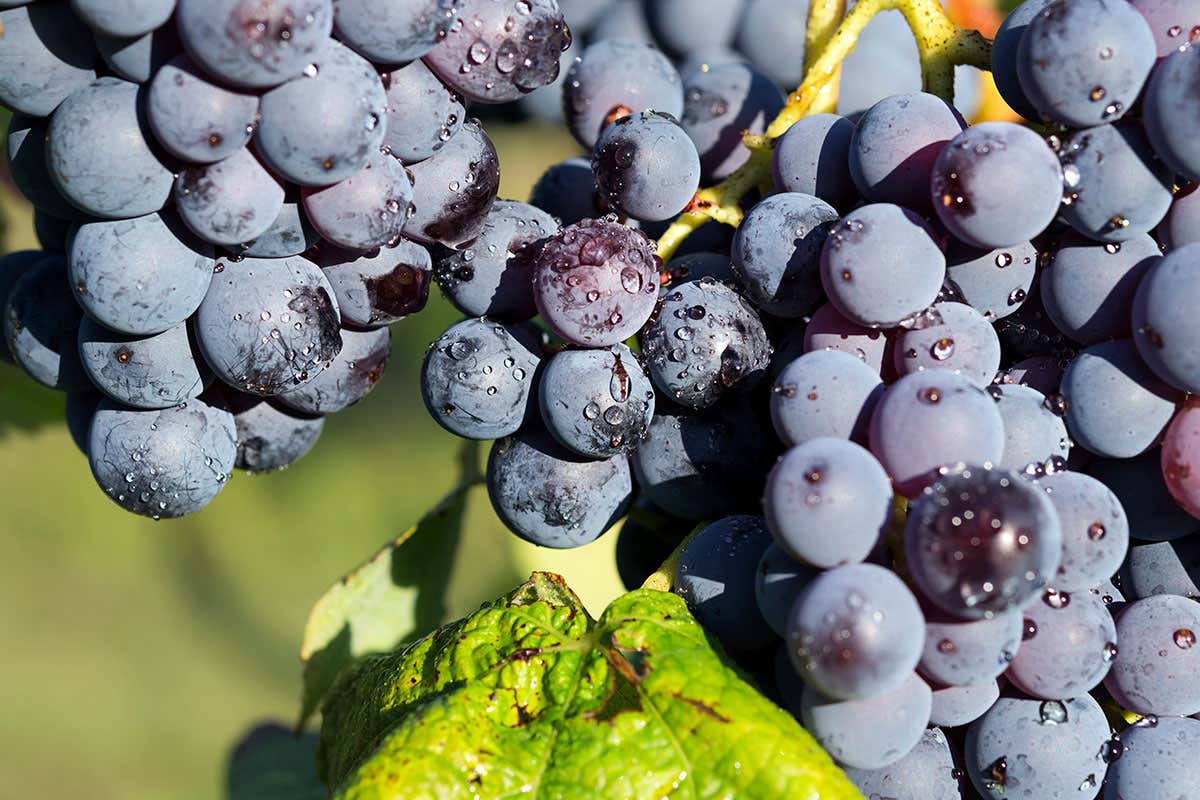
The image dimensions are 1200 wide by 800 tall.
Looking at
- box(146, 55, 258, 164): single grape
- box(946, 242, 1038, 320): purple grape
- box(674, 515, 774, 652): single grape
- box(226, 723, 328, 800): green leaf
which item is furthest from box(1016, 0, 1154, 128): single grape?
box(226, 723, 328, 800): green leaf

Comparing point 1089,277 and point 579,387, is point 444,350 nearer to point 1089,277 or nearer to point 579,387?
point 579,387

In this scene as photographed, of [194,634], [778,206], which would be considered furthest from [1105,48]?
[194,634]

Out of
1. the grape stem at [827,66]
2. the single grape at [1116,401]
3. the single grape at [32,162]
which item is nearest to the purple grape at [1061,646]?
the single grape at [1116,401]

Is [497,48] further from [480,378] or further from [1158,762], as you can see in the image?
[1158,762]

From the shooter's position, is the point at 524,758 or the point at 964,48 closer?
Result: the point at 524,758

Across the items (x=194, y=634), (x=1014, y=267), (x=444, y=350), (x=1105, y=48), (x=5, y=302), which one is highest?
(x=1105, y=48)

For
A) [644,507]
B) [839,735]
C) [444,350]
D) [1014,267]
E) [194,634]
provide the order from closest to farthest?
[839,735], [1014,267], [444,350], [644,507], [194,634]

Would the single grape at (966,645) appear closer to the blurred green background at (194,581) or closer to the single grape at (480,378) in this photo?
the single grape at (480,378)
